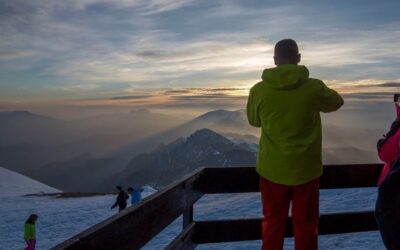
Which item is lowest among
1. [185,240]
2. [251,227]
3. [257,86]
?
[251,227]

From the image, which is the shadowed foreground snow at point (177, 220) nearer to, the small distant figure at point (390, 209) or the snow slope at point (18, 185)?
the small distant figure at point (390, 209)

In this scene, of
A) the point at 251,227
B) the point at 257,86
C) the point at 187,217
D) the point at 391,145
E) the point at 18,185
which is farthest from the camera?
the point at 18,185

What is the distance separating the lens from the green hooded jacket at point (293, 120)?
4445 millimetres

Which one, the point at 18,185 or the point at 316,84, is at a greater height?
the point at 316,84

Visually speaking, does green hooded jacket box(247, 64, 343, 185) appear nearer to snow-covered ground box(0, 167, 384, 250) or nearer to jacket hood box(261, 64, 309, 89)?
jacket hood box(261, 64, 309, 89)

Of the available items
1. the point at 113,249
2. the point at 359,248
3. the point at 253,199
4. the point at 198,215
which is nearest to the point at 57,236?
the point at 198,215

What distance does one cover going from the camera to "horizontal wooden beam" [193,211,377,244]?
5480 millimetres

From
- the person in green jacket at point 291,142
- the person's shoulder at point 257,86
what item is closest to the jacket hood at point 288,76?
the person in green jacket at point 291,142

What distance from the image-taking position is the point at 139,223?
3170mm

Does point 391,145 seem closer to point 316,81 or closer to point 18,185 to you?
point 316,81

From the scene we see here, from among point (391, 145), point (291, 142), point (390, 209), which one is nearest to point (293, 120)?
point (291, 142)

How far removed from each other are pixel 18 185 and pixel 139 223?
83.7 metres

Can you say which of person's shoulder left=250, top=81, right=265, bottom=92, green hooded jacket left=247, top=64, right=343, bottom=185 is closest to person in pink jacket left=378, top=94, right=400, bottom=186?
green hooded jacket left=247, top=64, right=343, bottom=185

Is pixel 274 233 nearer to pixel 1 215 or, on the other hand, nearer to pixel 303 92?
pixel 303 92
